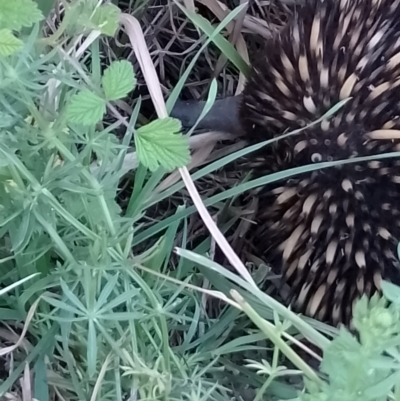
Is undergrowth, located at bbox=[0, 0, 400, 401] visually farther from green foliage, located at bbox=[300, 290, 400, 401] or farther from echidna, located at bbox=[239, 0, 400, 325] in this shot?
echidna, located at bbox=[239, 0, 400, 325]

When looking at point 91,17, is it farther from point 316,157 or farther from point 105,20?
point 316,157

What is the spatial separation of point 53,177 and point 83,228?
69mm

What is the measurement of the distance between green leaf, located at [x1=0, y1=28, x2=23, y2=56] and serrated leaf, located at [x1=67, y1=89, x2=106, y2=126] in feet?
0.29

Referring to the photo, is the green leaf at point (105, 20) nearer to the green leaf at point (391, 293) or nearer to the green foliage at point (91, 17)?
the green foliage at point (91, 17)

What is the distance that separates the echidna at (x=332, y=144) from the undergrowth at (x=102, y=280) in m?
0.11

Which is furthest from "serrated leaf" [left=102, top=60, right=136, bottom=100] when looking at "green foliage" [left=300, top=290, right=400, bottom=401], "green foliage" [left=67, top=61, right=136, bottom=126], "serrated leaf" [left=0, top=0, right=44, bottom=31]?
"green foliage" [left=300, top=290, right=400, bottom=401]

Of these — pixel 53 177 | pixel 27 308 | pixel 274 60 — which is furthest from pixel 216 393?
pixel 274 60

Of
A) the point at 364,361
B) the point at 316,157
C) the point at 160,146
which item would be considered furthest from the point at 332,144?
the point at 364,361

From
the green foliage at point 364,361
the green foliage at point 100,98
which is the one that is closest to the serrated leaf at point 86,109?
the green foliage at point 100,98

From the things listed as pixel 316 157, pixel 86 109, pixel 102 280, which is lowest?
pixel 102 280

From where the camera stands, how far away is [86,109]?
0.75m

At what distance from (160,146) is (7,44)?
0.20 metres

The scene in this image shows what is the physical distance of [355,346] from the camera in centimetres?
62

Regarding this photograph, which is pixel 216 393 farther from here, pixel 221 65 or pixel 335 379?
pixel 221 65
